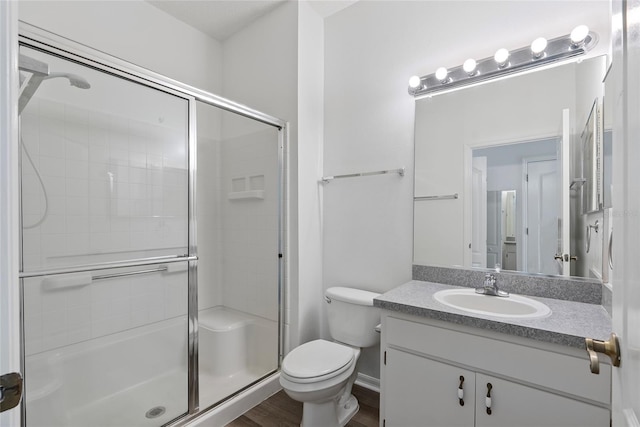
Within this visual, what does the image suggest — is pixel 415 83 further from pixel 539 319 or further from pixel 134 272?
pixel 134 272

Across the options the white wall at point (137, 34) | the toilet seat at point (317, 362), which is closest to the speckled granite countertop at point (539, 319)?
the toilet seat at point (317, 362)

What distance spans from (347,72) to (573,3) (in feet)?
4.13

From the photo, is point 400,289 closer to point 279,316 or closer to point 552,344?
point 552,344

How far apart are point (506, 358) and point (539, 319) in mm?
197

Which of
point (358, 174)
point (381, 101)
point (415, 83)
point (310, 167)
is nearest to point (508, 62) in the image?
point (415, 83)

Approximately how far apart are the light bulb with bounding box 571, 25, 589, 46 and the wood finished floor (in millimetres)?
2190

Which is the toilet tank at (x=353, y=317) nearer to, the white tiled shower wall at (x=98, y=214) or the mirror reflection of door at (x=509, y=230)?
the mirror reflection of door at (x=509, y=230)

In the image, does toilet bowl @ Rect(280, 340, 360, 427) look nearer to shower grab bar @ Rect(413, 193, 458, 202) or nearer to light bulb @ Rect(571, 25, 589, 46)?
shower grab bar @ Rect(413, 193, 458, 202)

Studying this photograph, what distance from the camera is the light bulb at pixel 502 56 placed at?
5.14ft

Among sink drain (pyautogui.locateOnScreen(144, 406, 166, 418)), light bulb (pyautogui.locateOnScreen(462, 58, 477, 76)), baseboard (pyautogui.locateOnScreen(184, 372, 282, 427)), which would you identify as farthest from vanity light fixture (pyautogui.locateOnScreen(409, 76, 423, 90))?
sink drain (pyautogui.locateOnScreen(144, 406, 166, 418))

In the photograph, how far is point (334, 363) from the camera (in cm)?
163

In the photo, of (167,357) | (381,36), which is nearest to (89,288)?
(167,357)

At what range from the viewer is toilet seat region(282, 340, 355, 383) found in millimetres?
1529

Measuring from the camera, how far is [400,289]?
167 cm
